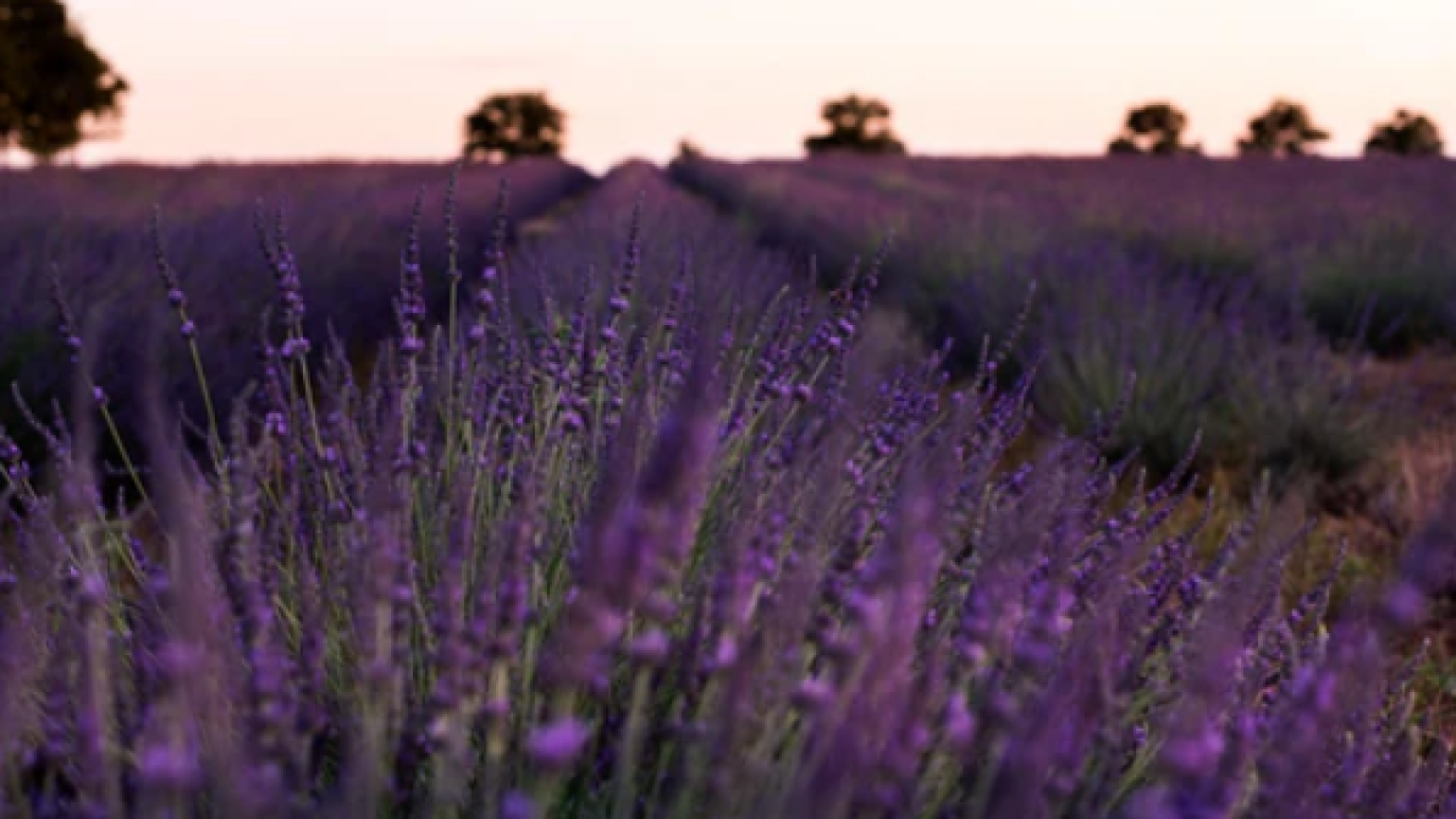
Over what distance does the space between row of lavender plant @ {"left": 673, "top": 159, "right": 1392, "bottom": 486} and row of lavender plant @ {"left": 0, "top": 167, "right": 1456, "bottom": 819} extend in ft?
5.17

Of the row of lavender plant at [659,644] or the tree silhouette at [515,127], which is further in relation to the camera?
the tree silhouette at [515,127]

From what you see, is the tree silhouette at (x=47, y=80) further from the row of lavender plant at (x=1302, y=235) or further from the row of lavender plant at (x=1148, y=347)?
the row of lavender plant at (x=1148, y=347)

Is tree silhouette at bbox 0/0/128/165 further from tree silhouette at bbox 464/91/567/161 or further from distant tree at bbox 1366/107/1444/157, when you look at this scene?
distant tree at bbox 1366/107/1444/157

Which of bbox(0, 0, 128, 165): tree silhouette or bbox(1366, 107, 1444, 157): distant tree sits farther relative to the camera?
bbox(1366, 107, 1444, 157): distant tree

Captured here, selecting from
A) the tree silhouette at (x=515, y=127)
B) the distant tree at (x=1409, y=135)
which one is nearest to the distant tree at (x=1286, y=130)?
the distant tree at (x=1409, y=135)

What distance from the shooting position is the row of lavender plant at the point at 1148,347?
4438 millimetres

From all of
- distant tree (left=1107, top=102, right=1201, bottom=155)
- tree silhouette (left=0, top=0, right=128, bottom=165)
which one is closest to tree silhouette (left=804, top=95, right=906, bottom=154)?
distant tree (left=1107, top=102, right=1201, bottom=155)

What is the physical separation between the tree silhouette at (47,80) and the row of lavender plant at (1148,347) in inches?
980

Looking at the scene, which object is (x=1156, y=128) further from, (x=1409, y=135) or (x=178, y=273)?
(x=178, y=273)

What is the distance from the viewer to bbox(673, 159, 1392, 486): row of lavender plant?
444 cm

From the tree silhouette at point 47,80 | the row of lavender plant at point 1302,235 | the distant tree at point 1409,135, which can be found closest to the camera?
the row of lavender plant at point 1302,235

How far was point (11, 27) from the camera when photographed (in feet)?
88.5

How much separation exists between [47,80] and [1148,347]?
2840 centimetres

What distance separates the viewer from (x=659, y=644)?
2.93 ft
